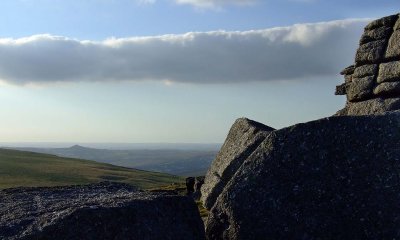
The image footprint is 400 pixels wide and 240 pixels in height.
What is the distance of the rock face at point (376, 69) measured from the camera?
35125 millimetres

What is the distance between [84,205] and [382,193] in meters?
8.71

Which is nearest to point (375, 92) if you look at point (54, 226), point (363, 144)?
point (363, 144)

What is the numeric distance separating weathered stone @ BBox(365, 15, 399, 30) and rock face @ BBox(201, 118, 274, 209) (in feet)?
63.4

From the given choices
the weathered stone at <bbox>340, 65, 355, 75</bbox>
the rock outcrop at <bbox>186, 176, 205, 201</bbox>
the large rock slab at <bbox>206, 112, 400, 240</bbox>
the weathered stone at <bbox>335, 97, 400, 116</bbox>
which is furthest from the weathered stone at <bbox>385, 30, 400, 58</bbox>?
the large rock slab at <bbox>206, 112, 400, 240</bbox>

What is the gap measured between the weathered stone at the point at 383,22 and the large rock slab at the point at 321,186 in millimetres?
25160

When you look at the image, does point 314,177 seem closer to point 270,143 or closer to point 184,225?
point 270,143

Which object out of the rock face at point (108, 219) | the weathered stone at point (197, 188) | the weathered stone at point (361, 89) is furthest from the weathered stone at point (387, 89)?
the rock face at point (108, 219)

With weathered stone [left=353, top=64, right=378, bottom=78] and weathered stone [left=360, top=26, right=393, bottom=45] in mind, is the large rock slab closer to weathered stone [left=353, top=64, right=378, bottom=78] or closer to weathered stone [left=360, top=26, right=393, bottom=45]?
weathered stone [left=353, top=64, right=378, bottom=78]

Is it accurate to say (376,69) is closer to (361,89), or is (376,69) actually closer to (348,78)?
(361,89)

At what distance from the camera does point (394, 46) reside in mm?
36375

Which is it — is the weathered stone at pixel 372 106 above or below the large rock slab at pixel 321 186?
above

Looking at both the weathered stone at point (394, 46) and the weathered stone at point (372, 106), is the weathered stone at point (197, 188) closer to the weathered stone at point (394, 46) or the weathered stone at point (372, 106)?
the weathered stone at point (372, 106)

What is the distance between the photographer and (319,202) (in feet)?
47.7

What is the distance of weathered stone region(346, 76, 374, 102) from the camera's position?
122 ft
